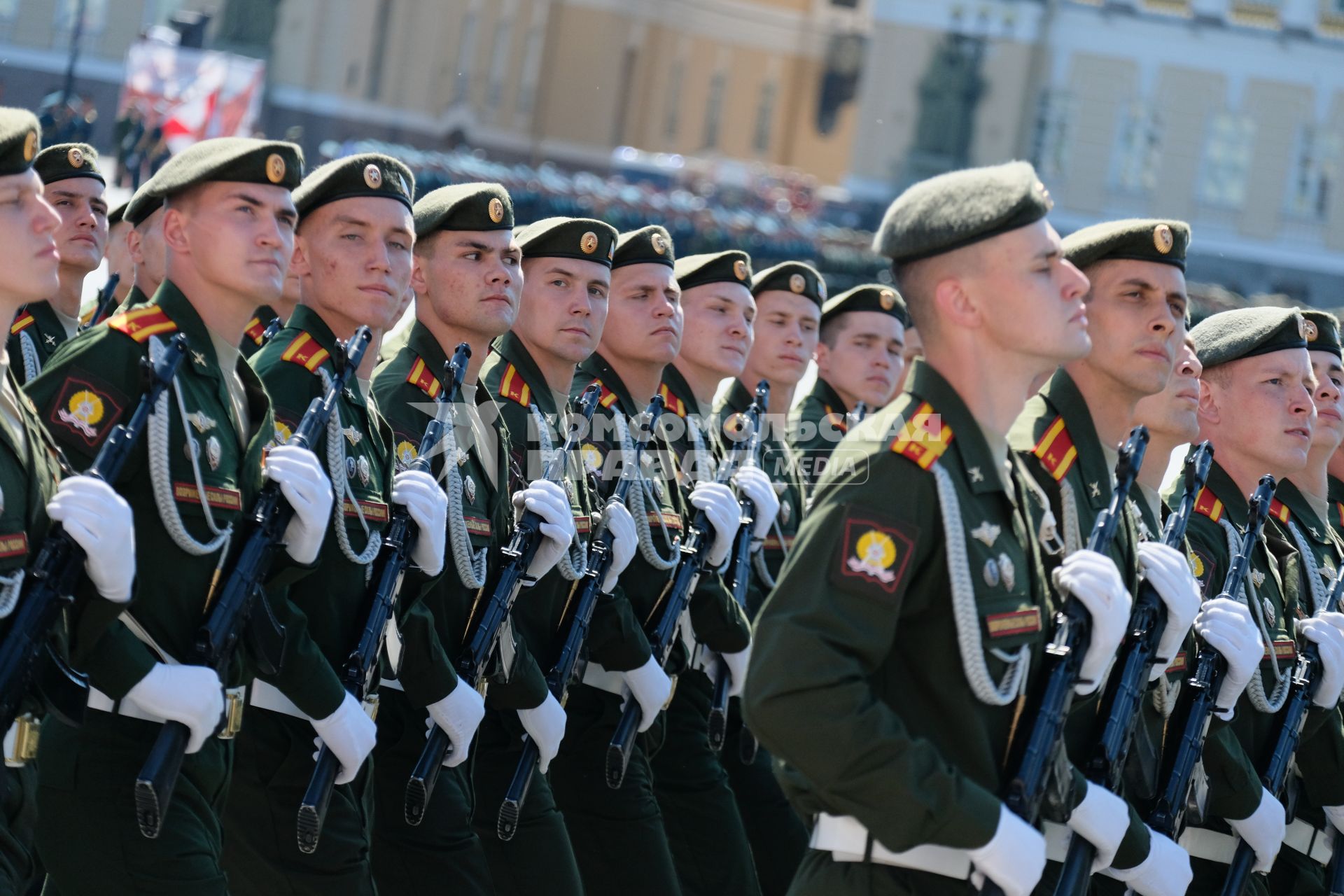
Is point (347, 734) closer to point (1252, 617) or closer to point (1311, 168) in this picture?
point (1252, 617)

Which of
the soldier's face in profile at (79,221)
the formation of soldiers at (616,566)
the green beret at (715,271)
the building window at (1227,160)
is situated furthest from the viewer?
the building window at (1227,160)

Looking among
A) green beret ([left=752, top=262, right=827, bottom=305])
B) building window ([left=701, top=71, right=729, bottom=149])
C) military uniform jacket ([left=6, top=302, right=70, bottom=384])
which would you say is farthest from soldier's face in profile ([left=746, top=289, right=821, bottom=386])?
building window ([left=701, top=71, right=729, bottom=149])

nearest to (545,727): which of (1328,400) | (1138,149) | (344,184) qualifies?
(344,184)

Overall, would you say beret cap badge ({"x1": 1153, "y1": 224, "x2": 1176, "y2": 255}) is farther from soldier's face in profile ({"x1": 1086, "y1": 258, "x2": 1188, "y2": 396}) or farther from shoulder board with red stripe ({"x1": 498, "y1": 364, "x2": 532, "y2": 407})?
shoulder board with red stripe ({"x1": 498, "y1": 364, "x2": 532, "y2": 407})

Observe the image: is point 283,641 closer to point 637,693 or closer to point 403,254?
point 403,254

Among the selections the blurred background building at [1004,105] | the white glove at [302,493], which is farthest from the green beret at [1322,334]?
the blurred background building at [1004,105]

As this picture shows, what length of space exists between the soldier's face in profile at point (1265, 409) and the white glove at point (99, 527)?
335cm

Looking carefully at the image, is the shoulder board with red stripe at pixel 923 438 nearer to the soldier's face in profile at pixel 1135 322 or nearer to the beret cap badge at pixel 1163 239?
the soldier's face in profile at pixel 1135 322

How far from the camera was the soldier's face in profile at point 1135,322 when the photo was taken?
4148 mm

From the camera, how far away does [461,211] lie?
5.46 m

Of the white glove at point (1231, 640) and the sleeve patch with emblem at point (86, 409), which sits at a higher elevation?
the sleeve patch with emblem at point (86, 409)

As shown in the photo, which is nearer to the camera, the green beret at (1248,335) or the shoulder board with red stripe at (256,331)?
the green beret at (1248,335)

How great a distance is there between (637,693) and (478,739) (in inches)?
21.9

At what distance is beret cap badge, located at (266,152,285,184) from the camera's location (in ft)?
14.1
